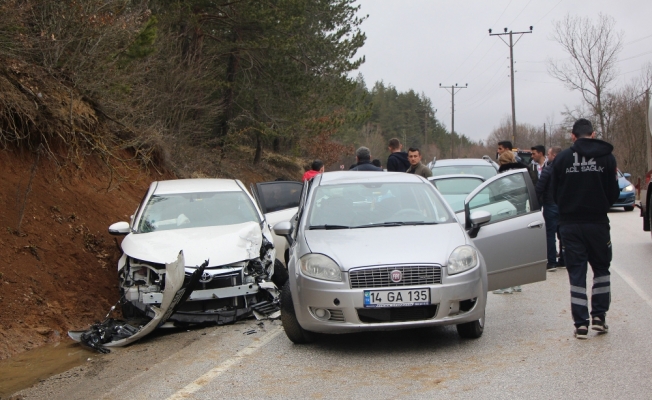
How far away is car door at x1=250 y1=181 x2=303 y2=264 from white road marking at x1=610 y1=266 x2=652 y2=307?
4.94 meters

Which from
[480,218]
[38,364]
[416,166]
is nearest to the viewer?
[38,364]

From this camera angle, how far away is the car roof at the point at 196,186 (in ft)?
33.5

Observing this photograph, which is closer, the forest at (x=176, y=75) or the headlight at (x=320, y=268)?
the headlight at (x=320, y=268)

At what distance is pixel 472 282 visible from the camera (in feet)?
21.1

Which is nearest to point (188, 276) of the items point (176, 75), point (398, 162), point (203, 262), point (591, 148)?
point (203, 262)

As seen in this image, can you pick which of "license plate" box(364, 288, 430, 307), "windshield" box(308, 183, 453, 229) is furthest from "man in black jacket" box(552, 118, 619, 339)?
"license plate" box(364, 288, 430, 307)

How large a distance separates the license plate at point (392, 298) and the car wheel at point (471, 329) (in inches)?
28.2

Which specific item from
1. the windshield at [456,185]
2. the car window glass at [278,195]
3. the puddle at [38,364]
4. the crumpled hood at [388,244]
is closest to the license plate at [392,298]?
the crumpled hood at [388,244]

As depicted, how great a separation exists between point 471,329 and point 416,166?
5180 mm

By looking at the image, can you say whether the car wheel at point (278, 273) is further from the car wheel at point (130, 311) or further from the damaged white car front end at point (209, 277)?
the car wheel at point (130, 311)

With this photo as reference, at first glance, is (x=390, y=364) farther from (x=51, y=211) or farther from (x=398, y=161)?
(x=51, y=211)

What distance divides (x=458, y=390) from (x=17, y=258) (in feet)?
21.0

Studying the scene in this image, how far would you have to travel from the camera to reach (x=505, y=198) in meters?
8.62

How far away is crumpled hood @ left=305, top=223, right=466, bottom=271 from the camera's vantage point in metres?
6.32
